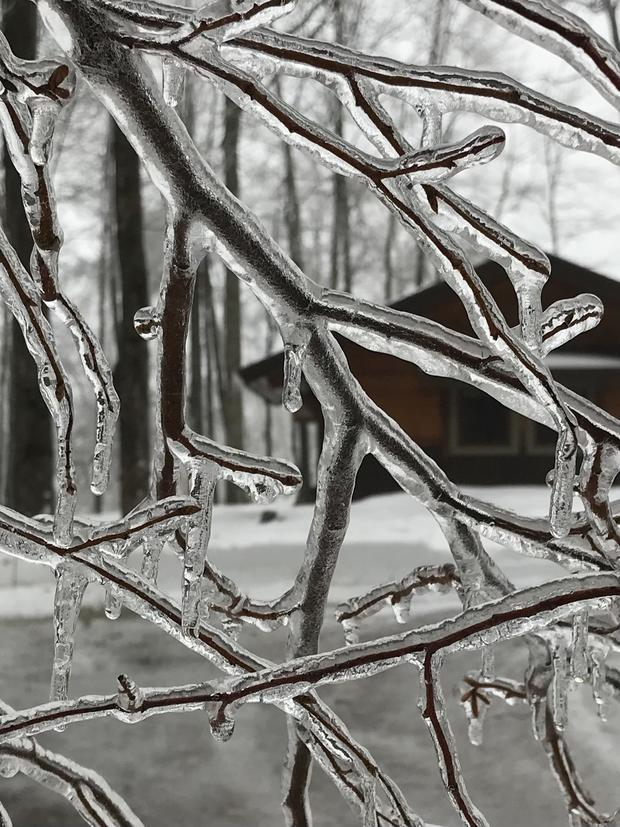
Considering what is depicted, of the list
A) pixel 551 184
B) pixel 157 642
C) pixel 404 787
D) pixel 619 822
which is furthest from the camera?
pixel 551 184

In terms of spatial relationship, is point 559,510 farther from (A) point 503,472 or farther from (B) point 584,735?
(A) point 503,472

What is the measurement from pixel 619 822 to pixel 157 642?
18.3 feet

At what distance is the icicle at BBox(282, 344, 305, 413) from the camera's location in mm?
854

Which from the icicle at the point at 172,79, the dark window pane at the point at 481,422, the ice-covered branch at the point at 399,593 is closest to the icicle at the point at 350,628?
the ice-covered branch at the point at 399,593

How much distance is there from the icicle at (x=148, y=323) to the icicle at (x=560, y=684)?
0.63 meters

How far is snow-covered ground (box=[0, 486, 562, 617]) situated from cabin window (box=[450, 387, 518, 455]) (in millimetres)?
1336

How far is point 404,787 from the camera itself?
432 cm

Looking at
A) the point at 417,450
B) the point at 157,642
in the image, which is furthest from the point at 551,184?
the point at 417,450

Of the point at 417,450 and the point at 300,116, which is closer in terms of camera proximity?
the point at 300,116

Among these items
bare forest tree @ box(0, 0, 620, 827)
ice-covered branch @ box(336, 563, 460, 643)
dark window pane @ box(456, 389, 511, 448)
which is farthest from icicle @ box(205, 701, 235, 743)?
dark window pane @ box(456, 389, 511, 448)

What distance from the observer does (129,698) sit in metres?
0.83

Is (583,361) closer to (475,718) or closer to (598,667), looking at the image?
(475,718)

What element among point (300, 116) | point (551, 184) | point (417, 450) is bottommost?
point (417, 450)

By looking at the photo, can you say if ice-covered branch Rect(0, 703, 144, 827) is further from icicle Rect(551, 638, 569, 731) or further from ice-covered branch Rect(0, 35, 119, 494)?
icicle Rect(551, 638, 569, 731)
